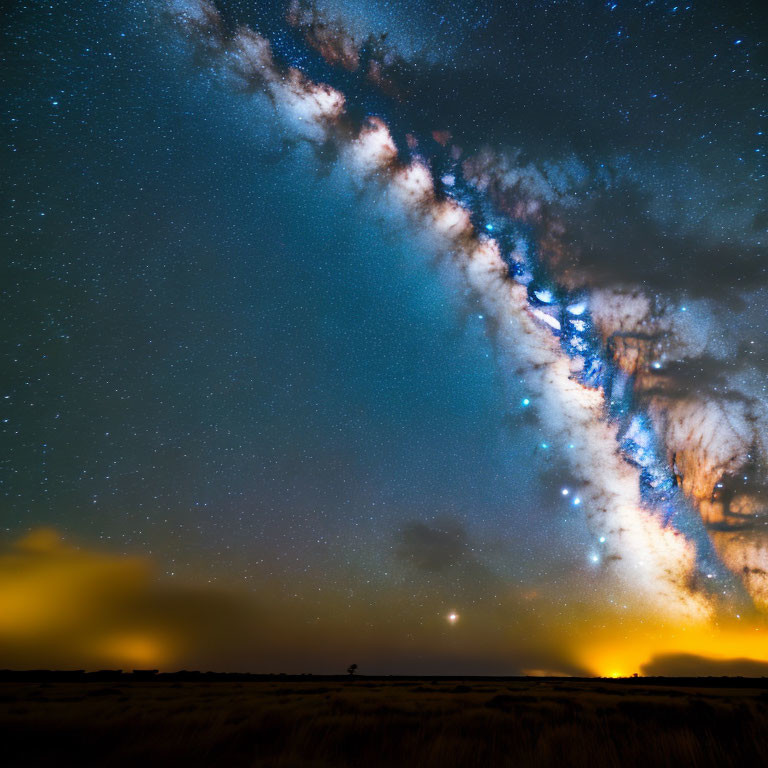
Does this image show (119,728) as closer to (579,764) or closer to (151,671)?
(579,764)

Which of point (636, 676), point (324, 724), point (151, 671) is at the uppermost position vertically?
point (324, 724)

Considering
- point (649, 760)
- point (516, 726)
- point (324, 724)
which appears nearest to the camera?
point (649, 760)

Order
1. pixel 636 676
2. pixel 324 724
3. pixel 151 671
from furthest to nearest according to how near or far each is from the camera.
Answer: pixel 636 676 → pixel 151 671 → pixel 324 724

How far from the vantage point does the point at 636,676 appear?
74688mm

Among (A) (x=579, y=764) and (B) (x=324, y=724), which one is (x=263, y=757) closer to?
(B) (x=324, y=724)

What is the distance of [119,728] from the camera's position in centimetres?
677

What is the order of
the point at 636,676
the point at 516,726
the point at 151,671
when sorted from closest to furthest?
→ the point at 516,726
the point at 151,671
the point at 636,676

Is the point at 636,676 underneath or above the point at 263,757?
underneath

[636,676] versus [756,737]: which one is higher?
[756,737]

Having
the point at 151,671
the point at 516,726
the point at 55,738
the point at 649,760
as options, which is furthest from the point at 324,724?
the point at 151,671

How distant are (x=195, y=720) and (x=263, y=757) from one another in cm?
280

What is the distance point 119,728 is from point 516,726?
7.03 m

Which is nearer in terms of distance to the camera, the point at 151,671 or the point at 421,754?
the point at 421,754

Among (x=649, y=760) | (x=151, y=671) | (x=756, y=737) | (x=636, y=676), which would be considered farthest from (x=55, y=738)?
(x=636, y=676)
